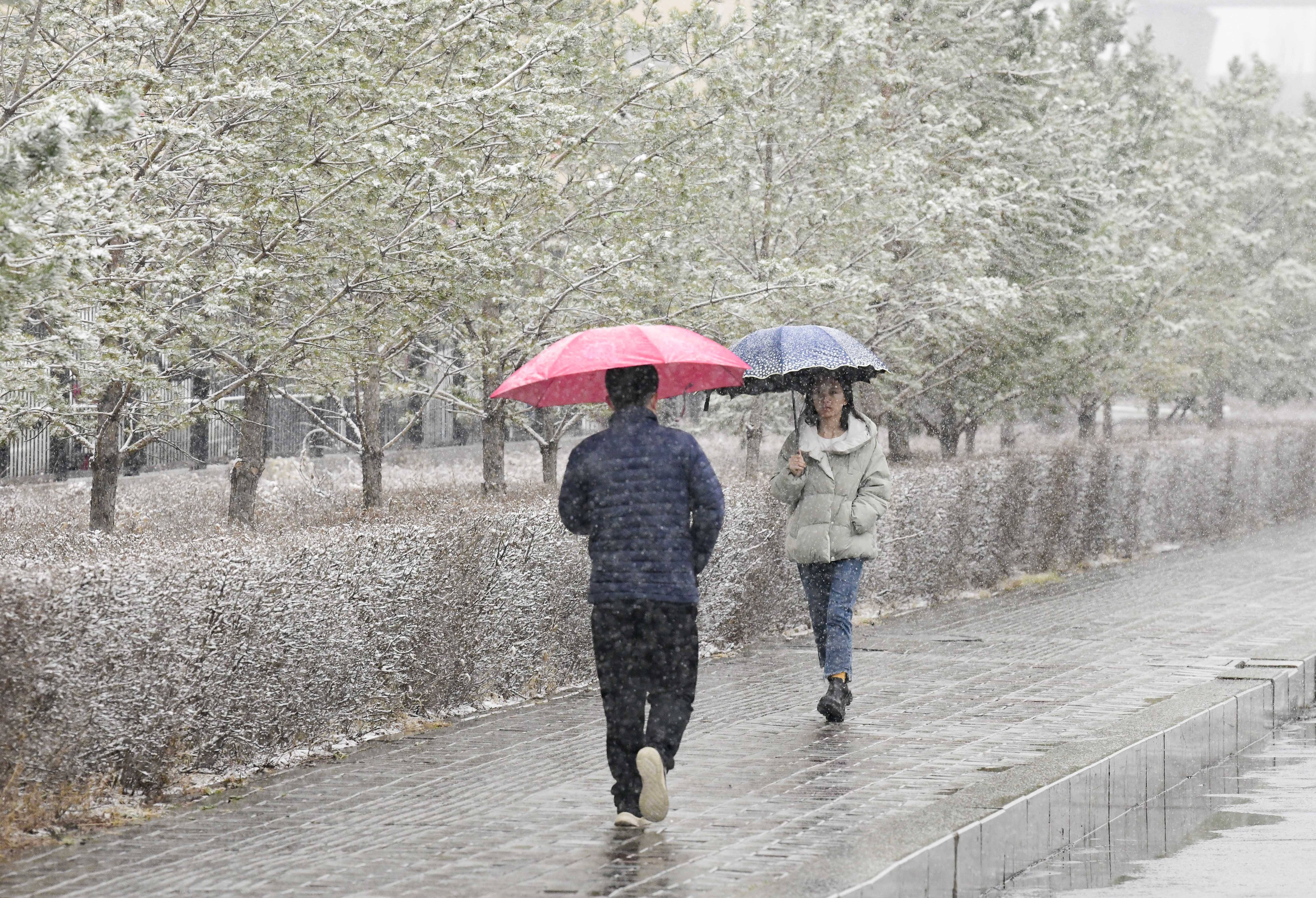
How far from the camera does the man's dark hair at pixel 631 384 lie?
674 centimetres

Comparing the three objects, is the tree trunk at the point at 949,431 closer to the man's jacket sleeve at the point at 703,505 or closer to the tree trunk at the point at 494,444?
the tree trunk at the point at 494,444

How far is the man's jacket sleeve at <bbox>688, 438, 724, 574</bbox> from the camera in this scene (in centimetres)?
660

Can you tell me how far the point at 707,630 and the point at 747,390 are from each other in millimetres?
2526

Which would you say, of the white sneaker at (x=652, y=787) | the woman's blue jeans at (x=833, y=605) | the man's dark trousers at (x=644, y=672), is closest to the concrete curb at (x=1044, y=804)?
the white sneaker at (x=652, y=787)

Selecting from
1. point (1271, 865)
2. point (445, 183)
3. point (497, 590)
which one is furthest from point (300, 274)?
point (1271, 865)

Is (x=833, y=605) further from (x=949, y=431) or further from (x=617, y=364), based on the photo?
(x=949, y=431)

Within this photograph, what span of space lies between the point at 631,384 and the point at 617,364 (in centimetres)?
17

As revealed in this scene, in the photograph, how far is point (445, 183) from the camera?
10023mm

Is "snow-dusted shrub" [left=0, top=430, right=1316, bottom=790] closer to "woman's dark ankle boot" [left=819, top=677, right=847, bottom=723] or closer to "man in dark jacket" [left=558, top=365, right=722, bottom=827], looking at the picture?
"man in dark jacket" [left=558, top=365, right=722, bottom=827]

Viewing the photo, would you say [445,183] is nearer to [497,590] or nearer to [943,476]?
[497,590]

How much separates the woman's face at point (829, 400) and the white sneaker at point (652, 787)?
10.5 ft

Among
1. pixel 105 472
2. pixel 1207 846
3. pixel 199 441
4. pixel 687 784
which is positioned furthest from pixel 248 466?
pixel 199 441

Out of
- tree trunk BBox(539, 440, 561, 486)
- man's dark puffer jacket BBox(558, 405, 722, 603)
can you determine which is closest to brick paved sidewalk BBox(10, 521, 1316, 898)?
man's dark puffer jacket BBox(558, 405, 722, 603)

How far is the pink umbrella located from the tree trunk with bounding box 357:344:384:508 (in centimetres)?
675
